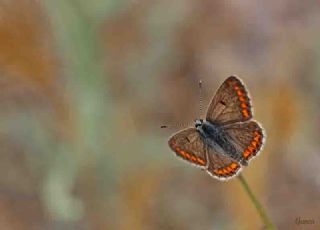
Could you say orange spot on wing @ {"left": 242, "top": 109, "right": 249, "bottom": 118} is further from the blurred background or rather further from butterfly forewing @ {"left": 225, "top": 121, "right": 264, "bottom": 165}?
the blurred background

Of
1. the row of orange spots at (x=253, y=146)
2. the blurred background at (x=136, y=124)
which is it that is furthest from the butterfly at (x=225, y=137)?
the blurred background at (x=136, y=124)

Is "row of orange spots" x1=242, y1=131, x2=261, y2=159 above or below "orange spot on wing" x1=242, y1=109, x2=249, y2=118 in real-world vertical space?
below

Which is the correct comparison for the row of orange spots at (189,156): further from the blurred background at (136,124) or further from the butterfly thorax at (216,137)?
the blurred background at (136,124)

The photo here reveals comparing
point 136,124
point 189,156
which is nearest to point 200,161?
point 189,156

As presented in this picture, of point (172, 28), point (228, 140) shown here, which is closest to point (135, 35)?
point (172, 28)

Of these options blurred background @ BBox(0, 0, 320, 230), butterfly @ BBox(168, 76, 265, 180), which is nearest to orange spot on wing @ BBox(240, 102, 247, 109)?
butterfly @ BBox(168, 76, 265, 180)

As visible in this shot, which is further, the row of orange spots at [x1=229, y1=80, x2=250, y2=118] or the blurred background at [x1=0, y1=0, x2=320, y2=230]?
the blurred background at [x1=0, y1=0, x2=320, y2=230]

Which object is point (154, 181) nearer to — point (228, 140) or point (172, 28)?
point (172, 28)
